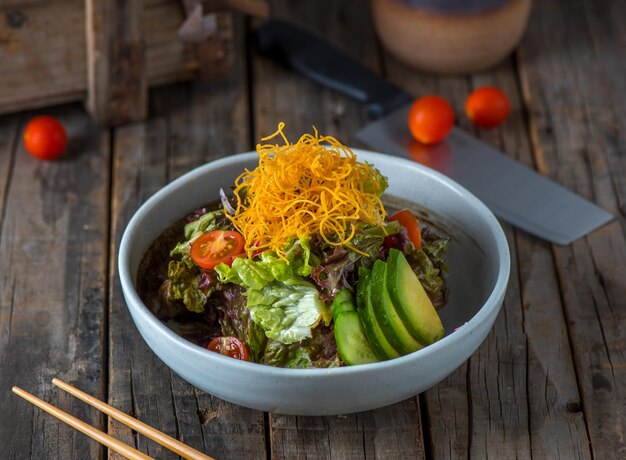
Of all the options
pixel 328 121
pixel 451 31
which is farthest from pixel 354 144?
pixel 451 31

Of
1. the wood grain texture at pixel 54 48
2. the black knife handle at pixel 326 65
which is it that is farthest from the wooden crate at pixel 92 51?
the black knife handle at pixel 326 65

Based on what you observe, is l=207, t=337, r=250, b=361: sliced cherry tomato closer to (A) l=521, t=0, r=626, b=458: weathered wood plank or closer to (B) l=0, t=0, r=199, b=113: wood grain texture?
(A) l=521, t=0, r=626, b=458: weathered wood plank

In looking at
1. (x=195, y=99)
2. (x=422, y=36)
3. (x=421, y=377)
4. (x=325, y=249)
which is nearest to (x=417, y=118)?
(x=422, y=36)

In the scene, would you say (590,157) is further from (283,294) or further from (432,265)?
(283,294)

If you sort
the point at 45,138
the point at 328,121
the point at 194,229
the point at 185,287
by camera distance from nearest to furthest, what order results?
the point at 185,287
the point at 194,229
the point at 45,138
the point at 328,121

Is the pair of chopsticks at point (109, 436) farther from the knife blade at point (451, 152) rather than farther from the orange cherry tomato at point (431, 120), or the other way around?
the orange cherry tomato at point (431, 120)

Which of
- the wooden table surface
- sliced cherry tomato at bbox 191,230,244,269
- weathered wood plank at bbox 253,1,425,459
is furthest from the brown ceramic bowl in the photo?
sliced cherry tomato at bbox 191,230,244,269
